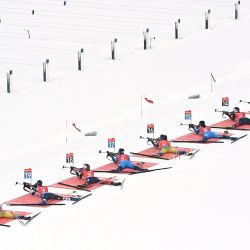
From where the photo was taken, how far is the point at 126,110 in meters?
45.2

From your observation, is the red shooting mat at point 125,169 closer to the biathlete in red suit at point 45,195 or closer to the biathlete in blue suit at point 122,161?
the biathlete in blue suit at point 122,161

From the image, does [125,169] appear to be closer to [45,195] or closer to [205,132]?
[45,195]

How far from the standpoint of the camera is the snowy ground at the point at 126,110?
31.9 metres

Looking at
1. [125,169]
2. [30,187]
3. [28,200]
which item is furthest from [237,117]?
[28,200]

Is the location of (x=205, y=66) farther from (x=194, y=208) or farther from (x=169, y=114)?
(x=194, y=208)

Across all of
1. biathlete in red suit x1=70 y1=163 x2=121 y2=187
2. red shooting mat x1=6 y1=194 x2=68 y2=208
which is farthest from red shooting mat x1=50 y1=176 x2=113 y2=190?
red shooting mat x1=6 y1=194 x2=68 y2=208

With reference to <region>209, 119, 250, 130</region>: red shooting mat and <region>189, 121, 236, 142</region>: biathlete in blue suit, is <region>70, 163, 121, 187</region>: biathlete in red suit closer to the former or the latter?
<region>189, 121, 236, 142</region>: biathlete in blue suit

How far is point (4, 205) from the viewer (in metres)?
33.6

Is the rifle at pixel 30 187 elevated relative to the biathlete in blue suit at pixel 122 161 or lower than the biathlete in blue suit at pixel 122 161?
lower

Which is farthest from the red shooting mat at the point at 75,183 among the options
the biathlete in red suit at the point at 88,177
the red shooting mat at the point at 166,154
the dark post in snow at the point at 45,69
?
the dark post in snow at the point at 45,69

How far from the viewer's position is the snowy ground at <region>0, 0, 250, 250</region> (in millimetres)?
31906

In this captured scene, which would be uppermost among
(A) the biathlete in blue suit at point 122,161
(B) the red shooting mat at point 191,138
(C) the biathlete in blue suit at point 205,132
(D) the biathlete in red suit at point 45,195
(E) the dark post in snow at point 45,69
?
(E) the dark post in snow at point 45,69

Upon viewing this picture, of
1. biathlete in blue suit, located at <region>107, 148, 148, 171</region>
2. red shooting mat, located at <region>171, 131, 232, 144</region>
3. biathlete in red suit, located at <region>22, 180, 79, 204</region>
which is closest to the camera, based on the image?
biathlete in red suit, located at <region>22, 180, 79, 204</region>

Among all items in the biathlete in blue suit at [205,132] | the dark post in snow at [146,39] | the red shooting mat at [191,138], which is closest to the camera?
the biathlete in blue suit at [205,132]
